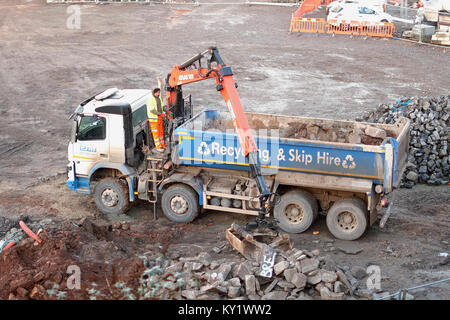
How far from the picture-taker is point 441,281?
9391mm

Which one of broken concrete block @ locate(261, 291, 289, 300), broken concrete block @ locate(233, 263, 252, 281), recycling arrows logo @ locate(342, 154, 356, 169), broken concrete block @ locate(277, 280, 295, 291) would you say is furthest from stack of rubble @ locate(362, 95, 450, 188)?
broken concrete block @ locate(261, 291, 289, 300)

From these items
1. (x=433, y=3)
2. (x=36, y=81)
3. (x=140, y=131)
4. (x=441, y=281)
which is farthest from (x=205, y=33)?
(x=441, y=281)

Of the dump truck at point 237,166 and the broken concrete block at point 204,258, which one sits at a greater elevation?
the dump truck at point 237,166

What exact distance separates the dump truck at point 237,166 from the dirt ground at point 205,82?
1.95 ft

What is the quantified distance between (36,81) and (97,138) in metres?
13.1

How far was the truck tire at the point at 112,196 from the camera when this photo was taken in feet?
42.2

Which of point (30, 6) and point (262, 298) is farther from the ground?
point (30, 6)

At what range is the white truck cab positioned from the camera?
1238cm

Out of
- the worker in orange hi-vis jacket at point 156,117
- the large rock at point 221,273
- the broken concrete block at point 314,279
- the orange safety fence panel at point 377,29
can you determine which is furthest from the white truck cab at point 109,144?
the orange safety fence panel at point 377,29

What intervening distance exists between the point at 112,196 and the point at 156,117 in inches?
84.1

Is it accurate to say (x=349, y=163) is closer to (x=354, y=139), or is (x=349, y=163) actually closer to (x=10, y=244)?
(x=354, y=139)

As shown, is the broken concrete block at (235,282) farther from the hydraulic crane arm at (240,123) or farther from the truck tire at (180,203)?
the truck tire at (180,203)

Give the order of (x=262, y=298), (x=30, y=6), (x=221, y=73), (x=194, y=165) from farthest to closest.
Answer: (x=30, y=6) < (x=194, y=165) < (x=221, y=73) < (x=262, y=298)

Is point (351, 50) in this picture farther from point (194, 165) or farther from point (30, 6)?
point (30, 6)
